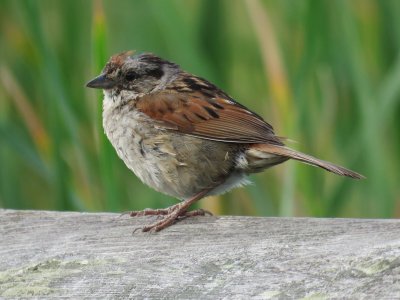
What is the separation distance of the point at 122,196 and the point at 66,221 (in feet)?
3.90

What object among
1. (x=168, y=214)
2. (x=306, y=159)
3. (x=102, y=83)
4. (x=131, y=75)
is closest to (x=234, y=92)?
(x=131, y=75)

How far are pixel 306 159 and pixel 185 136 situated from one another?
48 centimetres

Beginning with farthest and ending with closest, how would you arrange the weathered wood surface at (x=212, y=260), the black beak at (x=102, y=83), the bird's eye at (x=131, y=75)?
the bird's eye at (x=131, y=75) → the black beak at (x=102, y=83) → the weathered wood surface at (x=212, y=260)

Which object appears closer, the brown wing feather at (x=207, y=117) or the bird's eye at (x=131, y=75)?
the brown wing feather at (x=207, y=117)

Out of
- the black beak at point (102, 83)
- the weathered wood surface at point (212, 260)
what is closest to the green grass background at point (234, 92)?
the black beak at point (102, 83)

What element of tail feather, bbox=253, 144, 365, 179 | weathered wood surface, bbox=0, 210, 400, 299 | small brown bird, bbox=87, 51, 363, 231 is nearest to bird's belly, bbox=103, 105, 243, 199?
small brown bird, bbox=87, 51, 363, 231

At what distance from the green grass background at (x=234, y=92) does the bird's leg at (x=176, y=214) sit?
0.76 feet

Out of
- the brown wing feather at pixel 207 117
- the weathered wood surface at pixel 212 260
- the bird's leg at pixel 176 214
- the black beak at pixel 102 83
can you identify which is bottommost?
the bird's leg at pixel 176 214

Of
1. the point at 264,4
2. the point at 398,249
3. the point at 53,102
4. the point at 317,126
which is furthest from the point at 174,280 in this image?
the point at 264,4

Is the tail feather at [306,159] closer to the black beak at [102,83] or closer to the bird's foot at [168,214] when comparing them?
the bird's foot at [168,214]

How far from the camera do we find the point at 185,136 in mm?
2867

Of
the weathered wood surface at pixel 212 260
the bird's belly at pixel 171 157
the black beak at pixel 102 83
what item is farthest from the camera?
the black beak at pixel 102 83

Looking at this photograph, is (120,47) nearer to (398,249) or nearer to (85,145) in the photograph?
(85,145)

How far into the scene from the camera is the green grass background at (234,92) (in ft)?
9.85
